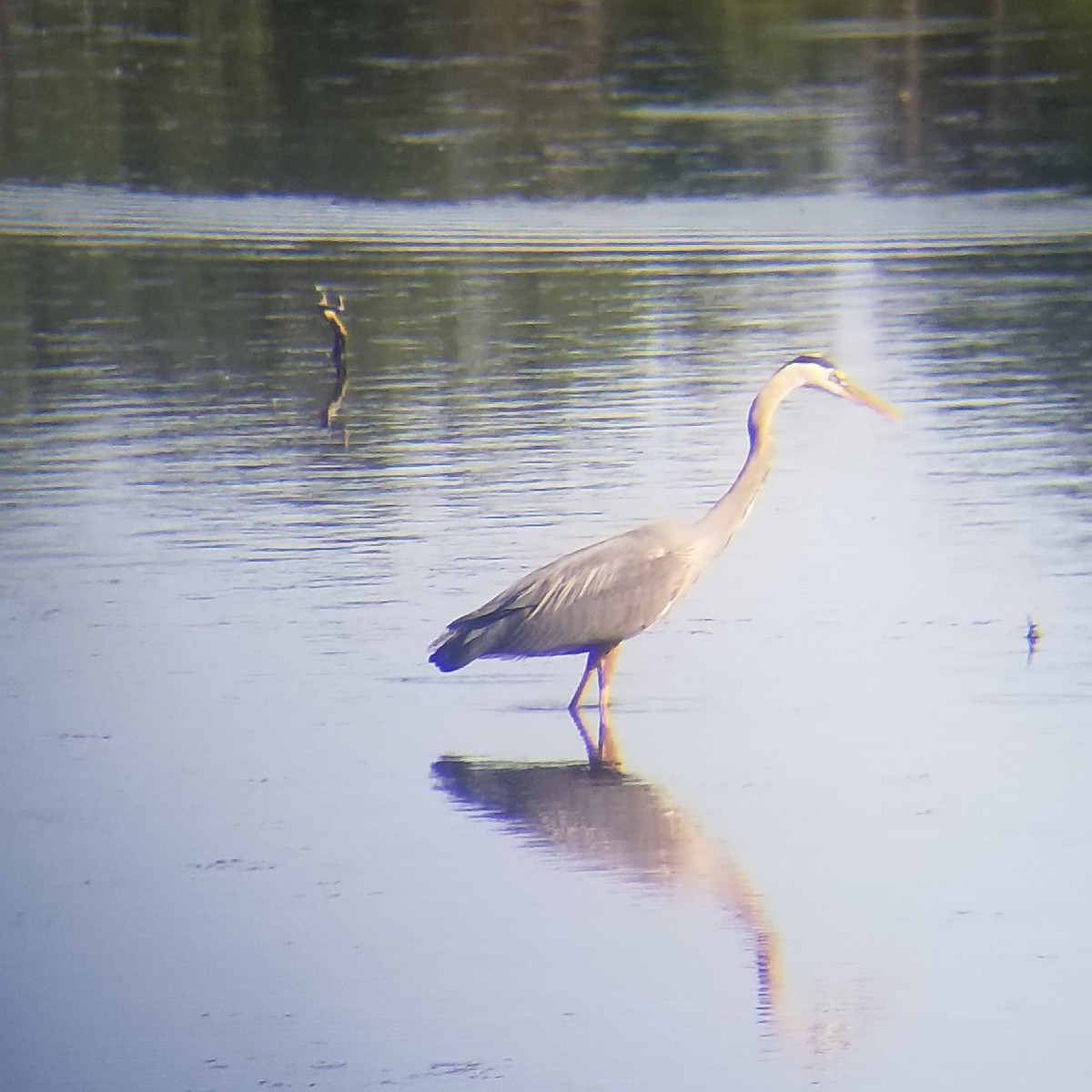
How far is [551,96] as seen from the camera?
29484 millimetres

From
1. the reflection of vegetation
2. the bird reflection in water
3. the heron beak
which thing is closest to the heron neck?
the heron beak

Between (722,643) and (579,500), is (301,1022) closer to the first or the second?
(722,643)

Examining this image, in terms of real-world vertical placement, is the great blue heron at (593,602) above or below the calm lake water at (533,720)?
above

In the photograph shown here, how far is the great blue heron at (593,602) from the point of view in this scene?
8.11 m

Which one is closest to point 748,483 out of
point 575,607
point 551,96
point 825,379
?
point 825,379

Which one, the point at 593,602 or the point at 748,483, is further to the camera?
the point at 748,483

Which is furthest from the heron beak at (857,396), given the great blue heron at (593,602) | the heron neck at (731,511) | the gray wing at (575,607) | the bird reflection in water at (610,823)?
the bird reflection in water at (610,823)

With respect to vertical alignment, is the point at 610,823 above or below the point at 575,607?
below

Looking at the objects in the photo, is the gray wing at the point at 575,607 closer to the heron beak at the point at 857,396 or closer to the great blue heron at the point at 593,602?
the great blue heron at the point at 593,602

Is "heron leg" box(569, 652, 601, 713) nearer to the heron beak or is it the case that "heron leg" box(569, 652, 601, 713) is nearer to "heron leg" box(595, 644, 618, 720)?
"heron leg" box(595, 644, 618, 720)

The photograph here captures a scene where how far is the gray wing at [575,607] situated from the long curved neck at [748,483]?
0.50 feet

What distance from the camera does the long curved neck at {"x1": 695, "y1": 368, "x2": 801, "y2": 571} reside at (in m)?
8.36

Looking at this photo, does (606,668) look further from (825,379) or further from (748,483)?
(825,379)

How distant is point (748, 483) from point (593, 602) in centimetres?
72
